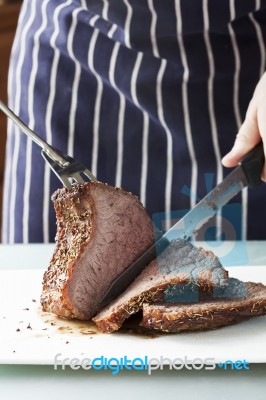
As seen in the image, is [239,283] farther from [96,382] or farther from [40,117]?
[40,117]

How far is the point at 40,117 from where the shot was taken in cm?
215

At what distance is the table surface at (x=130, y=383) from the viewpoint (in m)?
1.18

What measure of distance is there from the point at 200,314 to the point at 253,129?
0.50 metres

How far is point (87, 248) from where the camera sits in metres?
1.49

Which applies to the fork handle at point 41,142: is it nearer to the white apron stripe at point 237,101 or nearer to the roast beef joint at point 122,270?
the roast beef joint at point 122,270

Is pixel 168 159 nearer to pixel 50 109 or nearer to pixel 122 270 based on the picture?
pixel 50 109

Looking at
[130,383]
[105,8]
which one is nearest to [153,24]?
[105,8]

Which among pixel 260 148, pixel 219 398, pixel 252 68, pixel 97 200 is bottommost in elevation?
pixel 219 398

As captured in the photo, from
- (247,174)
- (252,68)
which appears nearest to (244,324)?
(247,174)

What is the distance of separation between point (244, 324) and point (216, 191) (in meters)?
0.32

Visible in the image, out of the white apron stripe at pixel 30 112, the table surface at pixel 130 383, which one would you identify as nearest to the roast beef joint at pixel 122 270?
the table surface at pixel 130 383

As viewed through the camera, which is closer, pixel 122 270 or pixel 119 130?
pixel 122 270

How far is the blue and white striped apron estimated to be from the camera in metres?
2.02

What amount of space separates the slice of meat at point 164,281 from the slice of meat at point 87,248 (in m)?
0.05
